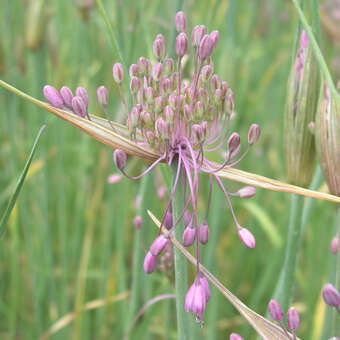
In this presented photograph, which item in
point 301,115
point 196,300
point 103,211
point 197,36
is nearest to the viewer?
point 196,300

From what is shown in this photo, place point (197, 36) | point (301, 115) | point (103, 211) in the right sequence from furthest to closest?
point (103, 211)
point (301, 115)
point (197, 36)

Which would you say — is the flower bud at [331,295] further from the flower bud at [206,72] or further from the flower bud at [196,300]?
the flower bud at [206,72]

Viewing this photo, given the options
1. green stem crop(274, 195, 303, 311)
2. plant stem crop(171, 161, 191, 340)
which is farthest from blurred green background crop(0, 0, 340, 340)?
plant stem crop(171, 161, 191, 340)

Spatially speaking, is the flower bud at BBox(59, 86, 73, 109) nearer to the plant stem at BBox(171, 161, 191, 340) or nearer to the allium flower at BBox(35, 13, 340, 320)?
the allium flower at BBox(35, 13, 340, 320)

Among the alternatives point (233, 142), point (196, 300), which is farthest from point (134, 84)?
point (196, 300)

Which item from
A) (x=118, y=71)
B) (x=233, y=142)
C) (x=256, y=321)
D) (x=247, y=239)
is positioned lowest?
(x=256, y=321)

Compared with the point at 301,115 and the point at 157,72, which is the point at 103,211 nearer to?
the point at 301,115
